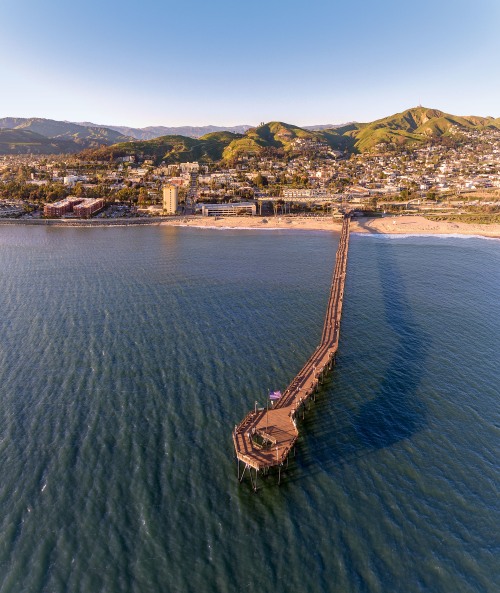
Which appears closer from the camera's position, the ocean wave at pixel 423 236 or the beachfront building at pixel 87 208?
the ocean wave at pixel 423 236

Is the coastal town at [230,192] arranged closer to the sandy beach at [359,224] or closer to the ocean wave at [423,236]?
the sandy beach at [359,224]

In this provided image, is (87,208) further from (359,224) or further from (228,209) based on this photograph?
(359,224)

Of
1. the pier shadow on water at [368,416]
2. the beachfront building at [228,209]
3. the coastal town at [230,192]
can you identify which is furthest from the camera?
the beachfront building at [228,209]

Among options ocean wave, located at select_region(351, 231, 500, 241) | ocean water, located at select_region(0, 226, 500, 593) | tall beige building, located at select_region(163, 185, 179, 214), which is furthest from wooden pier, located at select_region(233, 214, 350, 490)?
tall beige building, located at select_region(163, 185, 179, 214)

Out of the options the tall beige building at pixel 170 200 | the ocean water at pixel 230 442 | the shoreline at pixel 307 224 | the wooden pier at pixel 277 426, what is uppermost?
the tall beige building at pixel 170 200

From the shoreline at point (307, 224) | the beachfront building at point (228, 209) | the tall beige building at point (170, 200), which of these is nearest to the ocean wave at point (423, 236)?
the shoreline at point (307, 224)

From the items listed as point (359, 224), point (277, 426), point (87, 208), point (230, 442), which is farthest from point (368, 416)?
point (87, 208)

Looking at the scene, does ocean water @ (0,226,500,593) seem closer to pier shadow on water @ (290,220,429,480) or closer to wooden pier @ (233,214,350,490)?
pier shadow on water @ (290,220,429,480)

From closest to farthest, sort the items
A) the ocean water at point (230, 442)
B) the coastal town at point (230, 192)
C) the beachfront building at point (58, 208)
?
the ocean water at point (230, 442), the beachfront building at point (58, 208), the coastal town at point (230, 192)
